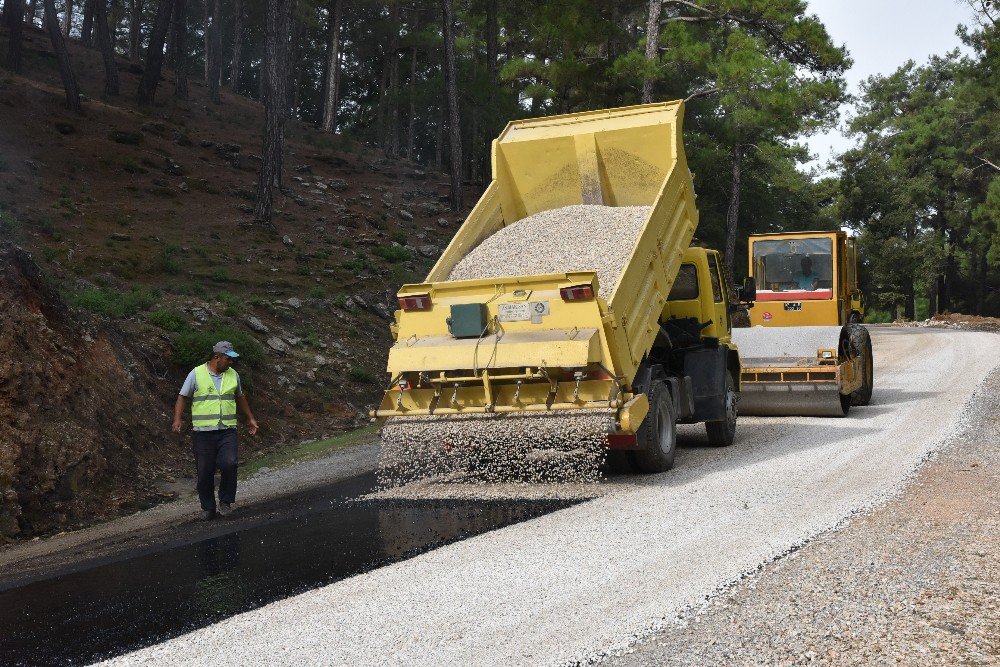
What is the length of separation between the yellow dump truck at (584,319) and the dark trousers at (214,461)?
136 centimetres

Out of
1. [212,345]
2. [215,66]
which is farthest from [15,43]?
[212,345]

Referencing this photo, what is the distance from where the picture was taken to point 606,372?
7977 millimetres

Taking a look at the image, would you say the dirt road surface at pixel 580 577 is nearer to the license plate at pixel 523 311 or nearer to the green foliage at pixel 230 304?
the license plate at pixel 523 311

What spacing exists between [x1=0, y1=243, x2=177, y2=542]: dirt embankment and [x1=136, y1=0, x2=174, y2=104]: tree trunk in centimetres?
2062

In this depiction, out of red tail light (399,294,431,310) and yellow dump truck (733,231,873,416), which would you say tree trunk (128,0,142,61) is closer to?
yellow dump truck (733,231,873,416)

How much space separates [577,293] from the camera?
8.00 meters

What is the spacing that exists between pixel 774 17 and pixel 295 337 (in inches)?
504

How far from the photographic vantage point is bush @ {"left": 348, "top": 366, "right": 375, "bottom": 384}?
15039 mm

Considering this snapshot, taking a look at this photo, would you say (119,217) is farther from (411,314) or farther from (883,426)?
(883,426)

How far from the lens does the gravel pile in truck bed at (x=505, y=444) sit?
7.96 meters

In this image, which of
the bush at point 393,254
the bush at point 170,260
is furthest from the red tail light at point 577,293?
the bush at point 393,254

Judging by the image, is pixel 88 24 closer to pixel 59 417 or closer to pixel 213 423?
pixel 59 417

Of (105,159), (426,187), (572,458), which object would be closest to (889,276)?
(426,187)

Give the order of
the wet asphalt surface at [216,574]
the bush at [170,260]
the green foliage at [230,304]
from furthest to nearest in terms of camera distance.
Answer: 1. the bush at [170,260]
2. the green foliage at [230,304]
3. the wet asphalt surface at [216,574]
